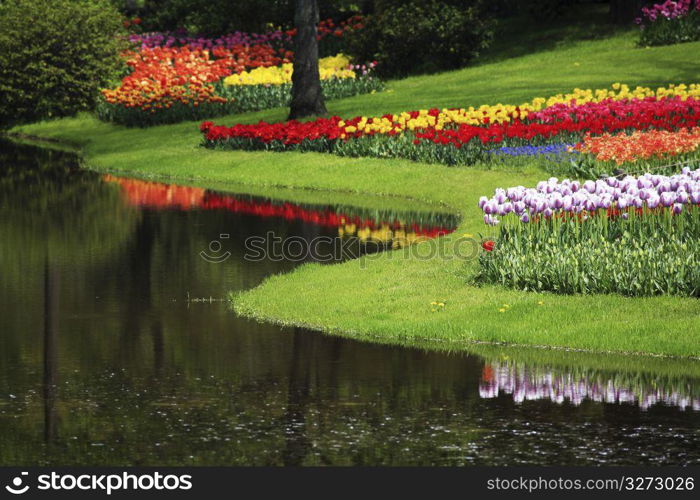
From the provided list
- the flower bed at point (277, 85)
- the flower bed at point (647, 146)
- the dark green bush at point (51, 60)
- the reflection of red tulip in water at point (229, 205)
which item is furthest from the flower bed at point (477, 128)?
the dark green bush at point (51, 60)

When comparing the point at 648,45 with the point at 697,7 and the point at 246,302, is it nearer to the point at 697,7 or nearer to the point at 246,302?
the point at 697,7

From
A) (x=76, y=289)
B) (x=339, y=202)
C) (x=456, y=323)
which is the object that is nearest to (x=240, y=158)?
(x=339, y=202)

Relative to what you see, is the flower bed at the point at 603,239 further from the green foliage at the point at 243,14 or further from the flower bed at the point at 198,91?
the green foliage at the point at 243,14

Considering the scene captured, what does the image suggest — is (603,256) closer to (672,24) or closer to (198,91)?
(198,91)

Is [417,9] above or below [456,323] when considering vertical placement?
above

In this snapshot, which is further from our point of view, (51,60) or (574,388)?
(51,60)

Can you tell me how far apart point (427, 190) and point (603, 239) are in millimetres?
9821

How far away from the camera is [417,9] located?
41.8 meters

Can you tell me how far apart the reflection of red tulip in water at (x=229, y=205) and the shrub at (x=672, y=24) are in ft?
57.9

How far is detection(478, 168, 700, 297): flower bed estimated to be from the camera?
13750mm

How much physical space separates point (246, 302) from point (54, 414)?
471cm

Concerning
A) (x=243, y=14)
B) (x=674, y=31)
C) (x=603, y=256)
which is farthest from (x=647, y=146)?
(x=243, y=14)

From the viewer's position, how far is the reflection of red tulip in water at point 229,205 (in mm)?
20672

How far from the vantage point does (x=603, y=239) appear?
14.2m
